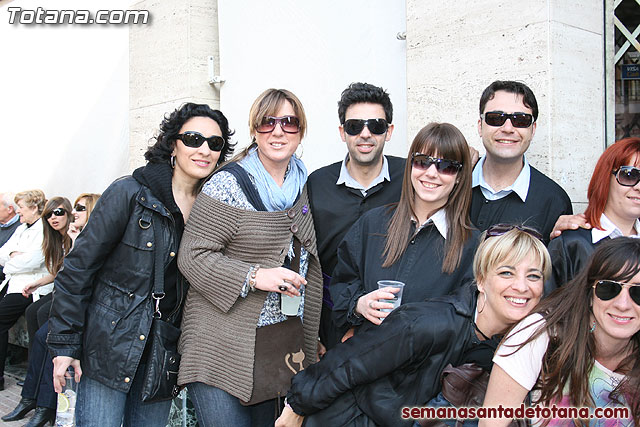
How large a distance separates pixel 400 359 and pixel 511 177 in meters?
1.44

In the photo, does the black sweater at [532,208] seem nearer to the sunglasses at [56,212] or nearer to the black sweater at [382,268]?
the black sweater at [382,268]

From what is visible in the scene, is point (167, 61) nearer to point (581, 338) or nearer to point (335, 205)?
point (335, 205)

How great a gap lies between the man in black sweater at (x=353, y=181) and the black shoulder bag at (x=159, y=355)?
87cm

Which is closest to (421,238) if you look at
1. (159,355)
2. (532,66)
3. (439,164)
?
(439,164)

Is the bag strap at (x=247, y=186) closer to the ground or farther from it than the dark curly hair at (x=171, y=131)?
closer to the ground

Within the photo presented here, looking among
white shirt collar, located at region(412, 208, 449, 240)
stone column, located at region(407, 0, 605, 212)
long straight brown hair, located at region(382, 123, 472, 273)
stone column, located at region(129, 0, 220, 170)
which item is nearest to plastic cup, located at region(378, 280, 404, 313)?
long straight brown hair, located at region(382, 123, 472, 273)

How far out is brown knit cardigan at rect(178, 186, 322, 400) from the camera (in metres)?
2.75

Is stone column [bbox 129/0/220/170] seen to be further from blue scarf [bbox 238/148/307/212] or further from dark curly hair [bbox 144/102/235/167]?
blue scarf [bbox 238/148/307/212]

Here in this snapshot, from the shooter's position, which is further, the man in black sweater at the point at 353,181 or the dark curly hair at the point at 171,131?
the man in black sweater at the point at 353,181

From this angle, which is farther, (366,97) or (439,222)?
(366,97)

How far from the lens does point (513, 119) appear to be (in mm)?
3207

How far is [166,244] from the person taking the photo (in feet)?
9.48

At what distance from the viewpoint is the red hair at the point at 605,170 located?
273 centimetres

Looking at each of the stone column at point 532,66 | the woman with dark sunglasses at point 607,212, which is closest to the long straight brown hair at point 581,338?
the woman with dark sunglasses at point 607,212
